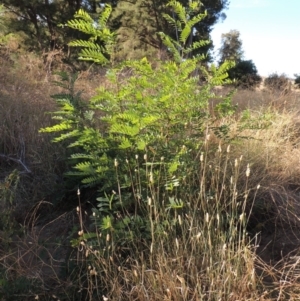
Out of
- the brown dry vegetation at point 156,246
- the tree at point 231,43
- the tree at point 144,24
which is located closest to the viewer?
the brown dry vegetation at point 156,246

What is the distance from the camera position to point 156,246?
2475mm

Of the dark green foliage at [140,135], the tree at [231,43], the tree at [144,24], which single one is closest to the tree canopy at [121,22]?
the tree at [144,24]

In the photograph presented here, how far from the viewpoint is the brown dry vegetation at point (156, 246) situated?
2.25 m

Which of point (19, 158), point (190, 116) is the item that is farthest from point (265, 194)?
point (19, 158)

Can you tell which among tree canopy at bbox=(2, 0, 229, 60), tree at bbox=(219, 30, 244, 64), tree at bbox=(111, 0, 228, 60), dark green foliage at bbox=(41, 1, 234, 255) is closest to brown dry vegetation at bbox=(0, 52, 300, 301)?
dark green foliage at bbox=(41, 1, 234, 255)

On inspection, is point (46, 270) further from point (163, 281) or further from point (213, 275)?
point (213, 275)

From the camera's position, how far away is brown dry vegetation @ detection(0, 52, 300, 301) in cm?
225

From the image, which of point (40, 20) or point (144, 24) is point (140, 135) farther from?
point (144, 24)

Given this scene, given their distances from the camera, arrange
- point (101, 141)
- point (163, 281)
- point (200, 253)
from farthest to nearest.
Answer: point (101, 141)
point (200, 253)
point (163, 281)

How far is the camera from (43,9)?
1346cm

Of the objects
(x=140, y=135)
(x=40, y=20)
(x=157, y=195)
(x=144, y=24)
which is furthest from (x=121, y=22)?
(x=157, y=195)

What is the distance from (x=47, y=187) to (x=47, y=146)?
0.57 m

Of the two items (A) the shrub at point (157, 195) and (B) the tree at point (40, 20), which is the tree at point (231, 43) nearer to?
(B) the tree at point (40, 20)

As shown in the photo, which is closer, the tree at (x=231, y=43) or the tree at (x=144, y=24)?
the tree at (x=144, y=24)
